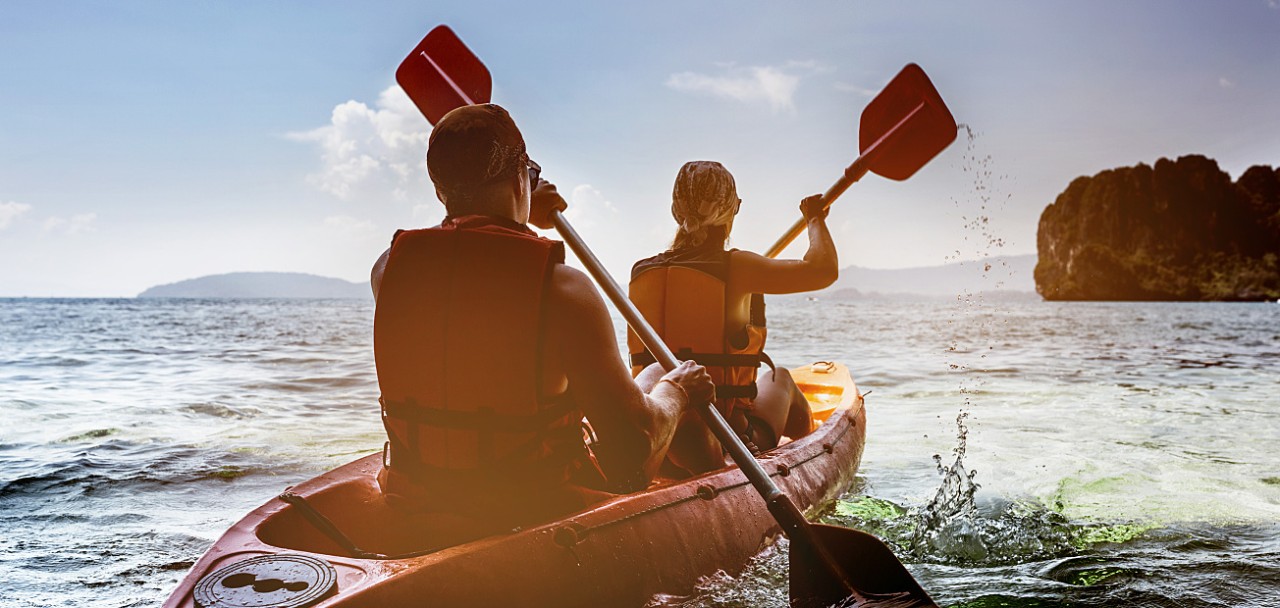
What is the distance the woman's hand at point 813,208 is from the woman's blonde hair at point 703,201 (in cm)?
78

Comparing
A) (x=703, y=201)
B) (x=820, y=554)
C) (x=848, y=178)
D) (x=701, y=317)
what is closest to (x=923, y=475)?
(x=848, y=178)

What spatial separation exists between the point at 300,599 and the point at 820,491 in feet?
10.1

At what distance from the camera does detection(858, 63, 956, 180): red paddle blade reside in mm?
5316

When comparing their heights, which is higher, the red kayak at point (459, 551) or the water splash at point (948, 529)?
the red kayak at point (459, 551)

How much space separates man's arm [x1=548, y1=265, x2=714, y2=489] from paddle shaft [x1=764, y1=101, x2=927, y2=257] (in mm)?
2692

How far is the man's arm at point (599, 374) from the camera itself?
215cm

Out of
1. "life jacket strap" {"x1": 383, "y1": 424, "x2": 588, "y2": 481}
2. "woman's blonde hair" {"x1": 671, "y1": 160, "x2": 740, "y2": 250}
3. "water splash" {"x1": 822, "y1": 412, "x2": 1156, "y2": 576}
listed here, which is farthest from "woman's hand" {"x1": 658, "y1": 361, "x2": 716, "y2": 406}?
"water splash" {"x1": 822, "y1": 412, "x2": 1156, "y2": 576}

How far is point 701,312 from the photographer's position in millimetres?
3846

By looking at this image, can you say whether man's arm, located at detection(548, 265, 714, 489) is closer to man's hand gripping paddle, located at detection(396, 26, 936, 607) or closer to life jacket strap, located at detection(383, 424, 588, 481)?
life jacket strap, located at detection(383, 424, 588, 481)

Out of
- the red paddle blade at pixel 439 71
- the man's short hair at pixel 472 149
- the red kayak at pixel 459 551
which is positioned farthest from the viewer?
the red paddle blade at pixel 439 71

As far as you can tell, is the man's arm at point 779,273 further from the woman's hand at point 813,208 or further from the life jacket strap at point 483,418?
the life jacket strap at point 483,418

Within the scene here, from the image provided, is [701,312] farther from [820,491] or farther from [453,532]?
[453,532]

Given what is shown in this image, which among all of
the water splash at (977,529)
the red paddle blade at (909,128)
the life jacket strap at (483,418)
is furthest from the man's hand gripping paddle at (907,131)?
the life jacket strap at (483,418)

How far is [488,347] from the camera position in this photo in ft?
7.17
